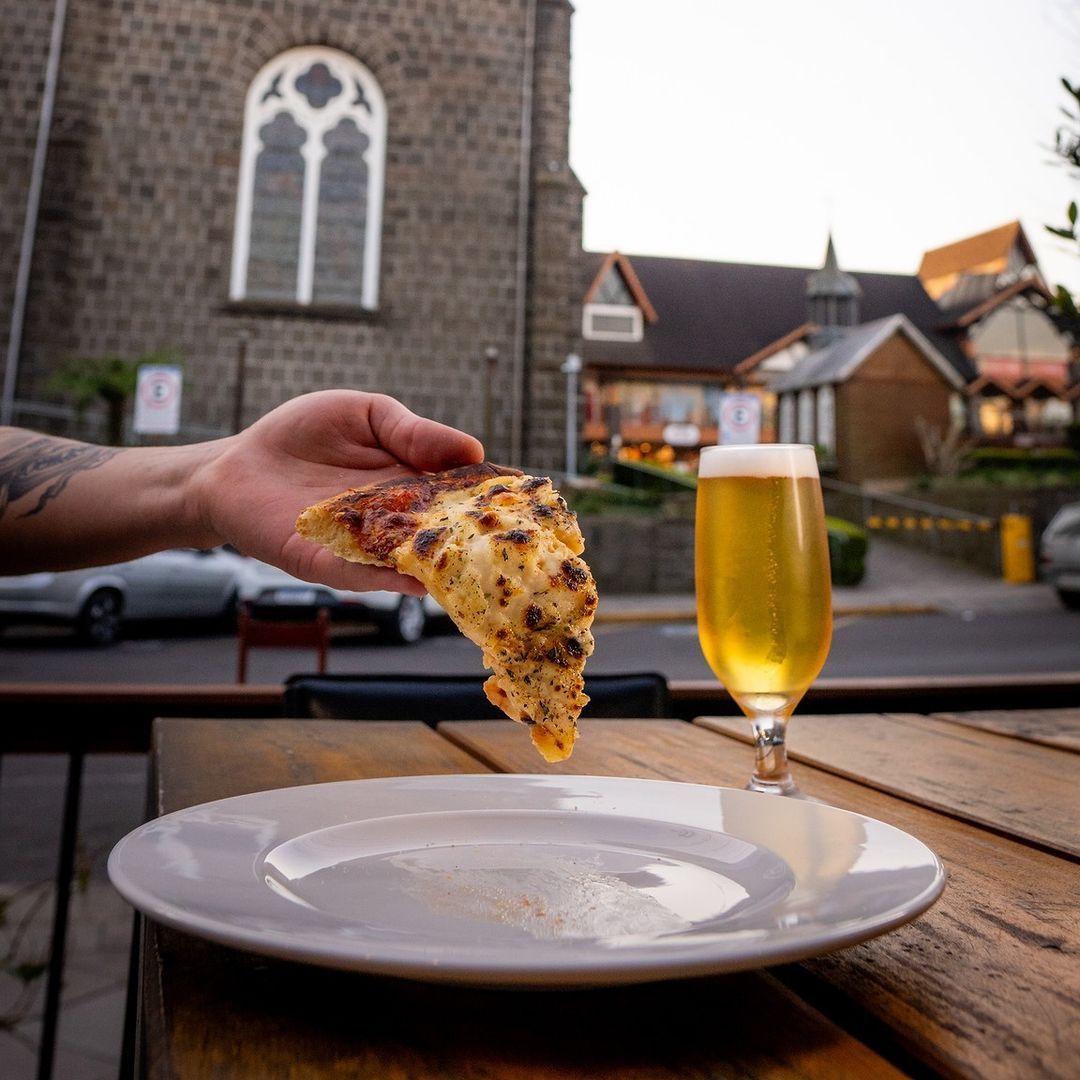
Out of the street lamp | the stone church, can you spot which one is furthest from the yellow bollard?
the stone church

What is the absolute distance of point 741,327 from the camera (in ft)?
99.7

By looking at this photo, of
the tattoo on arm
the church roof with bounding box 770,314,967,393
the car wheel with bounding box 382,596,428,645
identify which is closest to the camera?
→ the tattoo on arm

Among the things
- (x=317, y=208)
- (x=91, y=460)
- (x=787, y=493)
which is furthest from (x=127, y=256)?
(x=787, y=493)

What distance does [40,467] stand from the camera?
161 cm

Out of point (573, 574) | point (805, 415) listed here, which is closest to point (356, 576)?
point (573, 574)

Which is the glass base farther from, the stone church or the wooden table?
the stone church

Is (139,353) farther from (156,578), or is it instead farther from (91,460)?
(91,460)

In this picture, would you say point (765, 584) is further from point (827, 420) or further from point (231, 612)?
point (827, 420)

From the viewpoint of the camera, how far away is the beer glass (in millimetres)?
1022

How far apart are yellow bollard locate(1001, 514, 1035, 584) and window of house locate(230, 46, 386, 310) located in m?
11.5

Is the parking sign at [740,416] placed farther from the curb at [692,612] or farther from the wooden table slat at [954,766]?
the wooden table slat at [954,766]

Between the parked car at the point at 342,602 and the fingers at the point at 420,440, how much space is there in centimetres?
693

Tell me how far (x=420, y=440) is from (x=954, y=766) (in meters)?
0.77

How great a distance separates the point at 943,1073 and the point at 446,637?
10.1 meters
